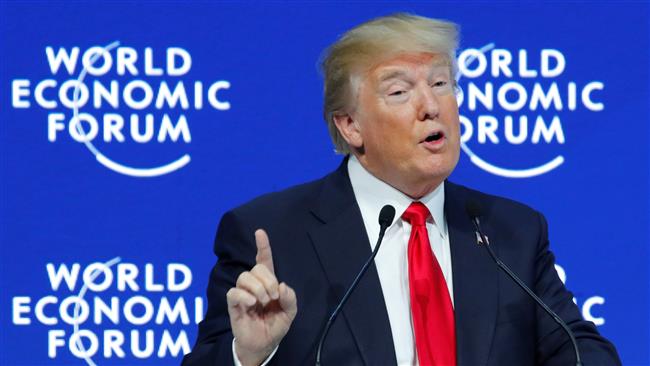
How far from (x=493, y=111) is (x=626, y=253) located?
56cm

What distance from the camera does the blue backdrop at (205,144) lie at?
3090mm

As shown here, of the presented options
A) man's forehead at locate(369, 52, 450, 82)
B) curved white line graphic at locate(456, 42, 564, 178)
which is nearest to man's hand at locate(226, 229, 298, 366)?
man's forehead at locate(369, 52, 450, 82)

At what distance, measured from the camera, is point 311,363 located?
7.11ft

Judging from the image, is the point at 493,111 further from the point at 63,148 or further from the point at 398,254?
the point at 63,148

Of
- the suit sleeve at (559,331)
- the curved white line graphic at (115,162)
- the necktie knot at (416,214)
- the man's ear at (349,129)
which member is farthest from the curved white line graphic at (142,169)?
the suit sleeve at (559,331)

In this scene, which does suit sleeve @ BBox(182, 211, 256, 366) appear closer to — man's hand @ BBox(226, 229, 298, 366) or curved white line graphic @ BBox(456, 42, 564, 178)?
man's hand @ BBox(226, 229, 298, 366)

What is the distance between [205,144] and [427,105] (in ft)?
3.25

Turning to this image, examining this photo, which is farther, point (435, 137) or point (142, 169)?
point (142, 169)

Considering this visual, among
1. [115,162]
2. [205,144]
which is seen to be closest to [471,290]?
[205,144]

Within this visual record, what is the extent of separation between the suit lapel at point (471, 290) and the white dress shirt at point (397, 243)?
27 millimetres

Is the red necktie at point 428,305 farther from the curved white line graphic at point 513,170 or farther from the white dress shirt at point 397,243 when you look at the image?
the curved white line graphic at point 513,170

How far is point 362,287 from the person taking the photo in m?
2.25

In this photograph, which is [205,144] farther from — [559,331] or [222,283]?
[559,331]

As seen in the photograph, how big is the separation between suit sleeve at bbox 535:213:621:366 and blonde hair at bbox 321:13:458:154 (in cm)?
48
